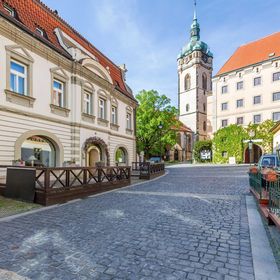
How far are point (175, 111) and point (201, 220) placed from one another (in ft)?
87.5

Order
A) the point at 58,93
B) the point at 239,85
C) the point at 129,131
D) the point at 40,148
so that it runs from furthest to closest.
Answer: the point at 239,85
the point at 129,131
the point at 58,93
the point at 40,148

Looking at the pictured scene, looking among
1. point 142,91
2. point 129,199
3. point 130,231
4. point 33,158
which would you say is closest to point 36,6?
point 33,158

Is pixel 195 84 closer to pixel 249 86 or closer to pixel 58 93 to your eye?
pixel 249 86

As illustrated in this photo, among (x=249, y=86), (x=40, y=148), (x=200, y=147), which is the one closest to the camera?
(x=40, y=148)

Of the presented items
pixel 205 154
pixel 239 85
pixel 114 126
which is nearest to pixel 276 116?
pixel 239 85

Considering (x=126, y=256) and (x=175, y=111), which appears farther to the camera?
(x=175, y=111)

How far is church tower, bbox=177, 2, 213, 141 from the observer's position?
181 ft

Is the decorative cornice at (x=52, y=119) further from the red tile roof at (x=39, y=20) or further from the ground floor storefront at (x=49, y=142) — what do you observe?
the red tile roof at (x=39, y=20)

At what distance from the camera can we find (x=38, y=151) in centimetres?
1270

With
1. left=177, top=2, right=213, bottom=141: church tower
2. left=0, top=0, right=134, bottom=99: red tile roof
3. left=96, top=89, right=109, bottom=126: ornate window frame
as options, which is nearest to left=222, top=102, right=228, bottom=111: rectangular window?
left=177, top=2, right=213, bottom=141: church tower

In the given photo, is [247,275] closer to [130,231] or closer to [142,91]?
[130,231]

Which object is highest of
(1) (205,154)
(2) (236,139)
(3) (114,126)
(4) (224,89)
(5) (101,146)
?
(4) (224,89)

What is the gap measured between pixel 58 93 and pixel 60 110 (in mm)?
1089

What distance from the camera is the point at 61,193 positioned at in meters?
8.05
